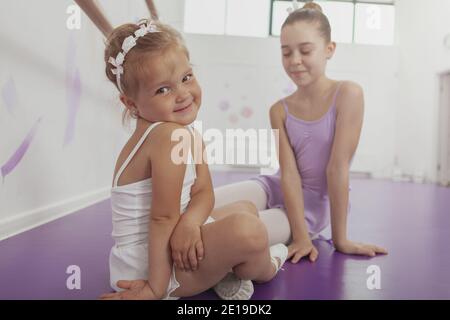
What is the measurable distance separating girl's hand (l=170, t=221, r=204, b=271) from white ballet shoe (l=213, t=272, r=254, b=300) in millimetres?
68

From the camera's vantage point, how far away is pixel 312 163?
2.89 feet

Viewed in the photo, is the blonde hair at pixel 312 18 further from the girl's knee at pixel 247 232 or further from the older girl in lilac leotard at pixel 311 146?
the girl's knee at pixel 247 232

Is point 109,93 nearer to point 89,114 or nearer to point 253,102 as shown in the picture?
point 89,114

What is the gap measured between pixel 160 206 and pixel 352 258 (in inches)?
16.7

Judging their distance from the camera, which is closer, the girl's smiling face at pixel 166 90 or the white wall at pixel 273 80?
the girl's smiling face at pixel 166 90

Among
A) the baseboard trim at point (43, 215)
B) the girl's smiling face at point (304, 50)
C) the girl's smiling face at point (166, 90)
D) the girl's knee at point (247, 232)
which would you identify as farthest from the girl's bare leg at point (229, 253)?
the baseboard trim at point (43, 215)

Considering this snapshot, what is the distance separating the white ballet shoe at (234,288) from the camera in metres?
0.55

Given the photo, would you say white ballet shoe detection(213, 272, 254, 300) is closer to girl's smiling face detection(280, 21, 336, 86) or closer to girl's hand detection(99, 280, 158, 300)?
girl's hand detection(99, 280, 158, 300)

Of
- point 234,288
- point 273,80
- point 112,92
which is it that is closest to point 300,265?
point 234,288

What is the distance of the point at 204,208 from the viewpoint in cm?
56

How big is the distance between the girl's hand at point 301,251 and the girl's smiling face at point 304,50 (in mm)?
317

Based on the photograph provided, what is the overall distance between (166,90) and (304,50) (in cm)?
37

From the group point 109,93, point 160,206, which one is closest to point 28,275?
point 160,206

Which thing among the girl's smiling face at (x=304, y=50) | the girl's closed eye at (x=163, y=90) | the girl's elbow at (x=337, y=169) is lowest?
the girl's elbow at (x=337, y=169)
